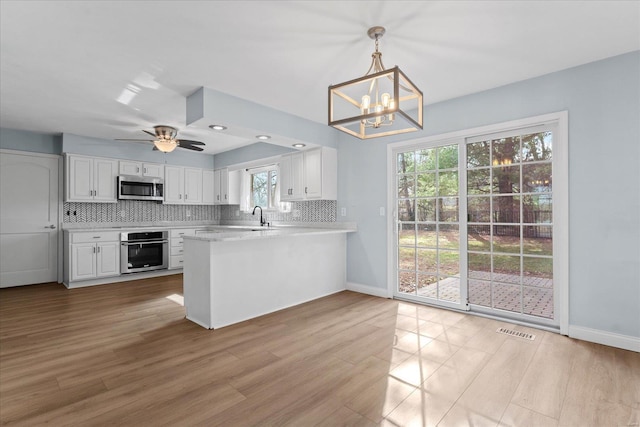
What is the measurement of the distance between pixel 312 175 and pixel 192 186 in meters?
3.28

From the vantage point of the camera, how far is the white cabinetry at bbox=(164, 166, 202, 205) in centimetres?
643

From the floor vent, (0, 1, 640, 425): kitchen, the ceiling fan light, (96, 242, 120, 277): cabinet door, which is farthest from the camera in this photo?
(96, 242, 120, 277): cabinet door

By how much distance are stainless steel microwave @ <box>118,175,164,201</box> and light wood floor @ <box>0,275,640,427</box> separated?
2.65 meters

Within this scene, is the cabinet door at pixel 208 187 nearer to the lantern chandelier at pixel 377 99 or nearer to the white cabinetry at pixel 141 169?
the white cabinetry at pixel 141 169

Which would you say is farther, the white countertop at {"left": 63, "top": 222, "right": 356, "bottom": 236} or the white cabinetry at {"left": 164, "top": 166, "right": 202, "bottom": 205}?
the white cabinetry at {"left": 164, "top": 166, "right": 202, "bottom": 205}

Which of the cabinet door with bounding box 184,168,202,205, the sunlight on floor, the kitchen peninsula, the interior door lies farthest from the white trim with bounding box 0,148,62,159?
the kitchen peninsula

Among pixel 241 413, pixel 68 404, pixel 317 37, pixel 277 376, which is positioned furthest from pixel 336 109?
pixel 68 404

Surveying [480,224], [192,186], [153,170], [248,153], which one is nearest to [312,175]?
[248,153]

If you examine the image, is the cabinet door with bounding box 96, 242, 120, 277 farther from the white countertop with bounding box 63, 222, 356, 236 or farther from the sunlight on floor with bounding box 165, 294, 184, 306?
the sunlight on floor with bounding box 165, 294, 184, 306

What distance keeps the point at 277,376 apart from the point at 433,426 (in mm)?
1061

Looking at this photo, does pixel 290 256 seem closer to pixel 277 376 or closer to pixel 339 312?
pixel 339 312

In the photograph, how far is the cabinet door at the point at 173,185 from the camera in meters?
6.39

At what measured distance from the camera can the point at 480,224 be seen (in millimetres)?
3586

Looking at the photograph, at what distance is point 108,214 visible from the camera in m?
5.92
